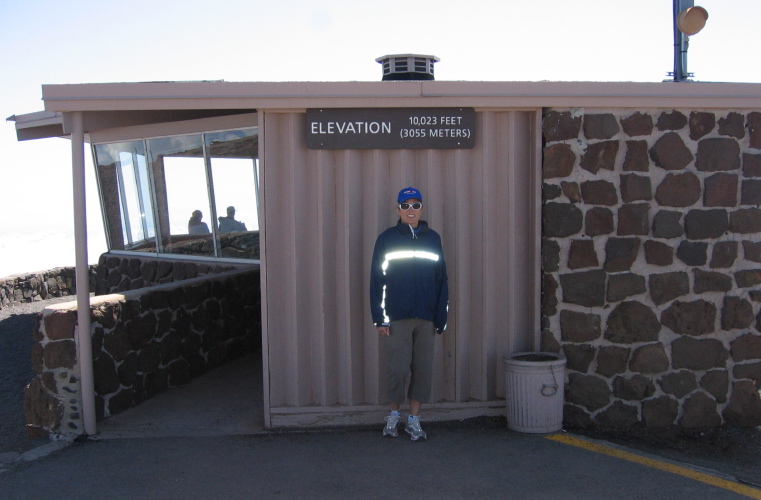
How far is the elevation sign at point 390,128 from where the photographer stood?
623cm

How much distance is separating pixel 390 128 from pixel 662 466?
3.37 metres

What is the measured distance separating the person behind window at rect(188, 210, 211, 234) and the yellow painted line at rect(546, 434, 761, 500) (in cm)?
648

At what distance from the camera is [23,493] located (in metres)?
5.21

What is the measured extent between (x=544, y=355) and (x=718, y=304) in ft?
5.10

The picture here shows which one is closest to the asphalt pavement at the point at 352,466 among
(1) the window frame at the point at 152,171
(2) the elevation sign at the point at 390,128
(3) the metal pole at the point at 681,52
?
(2) the elevation sign at the point at 390,128

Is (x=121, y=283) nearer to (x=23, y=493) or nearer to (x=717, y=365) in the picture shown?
(x=23, y=493)

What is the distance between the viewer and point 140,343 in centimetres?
731

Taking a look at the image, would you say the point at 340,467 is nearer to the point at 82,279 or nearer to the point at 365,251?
the point at 365,251

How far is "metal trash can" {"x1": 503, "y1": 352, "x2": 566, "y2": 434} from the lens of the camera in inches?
238

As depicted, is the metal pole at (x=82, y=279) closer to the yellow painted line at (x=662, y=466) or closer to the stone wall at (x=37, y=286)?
the yellow painted line at (x=662, y=466)

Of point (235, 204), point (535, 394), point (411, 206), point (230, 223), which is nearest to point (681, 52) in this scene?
point (411, 206)

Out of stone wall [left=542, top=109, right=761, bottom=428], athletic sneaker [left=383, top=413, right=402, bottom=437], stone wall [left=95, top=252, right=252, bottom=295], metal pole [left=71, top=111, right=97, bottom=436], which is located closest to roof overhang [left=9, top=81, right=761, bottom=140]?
stone wall [left=542, top=109, right=761, bottom=428]

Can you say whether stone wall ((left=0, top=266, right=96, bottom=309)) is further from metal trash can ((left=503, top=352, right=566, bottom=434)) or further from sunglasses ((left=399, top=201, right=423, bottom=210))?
metal trash can ((left=503, top=352, right=566, bottom=434))

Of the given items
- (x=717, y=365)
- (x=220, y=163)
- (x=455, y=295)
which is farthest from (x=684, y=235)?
(x=220, y=163)
